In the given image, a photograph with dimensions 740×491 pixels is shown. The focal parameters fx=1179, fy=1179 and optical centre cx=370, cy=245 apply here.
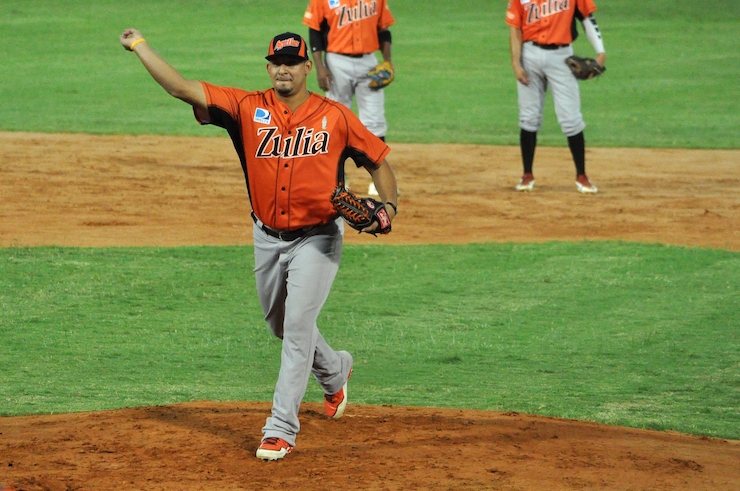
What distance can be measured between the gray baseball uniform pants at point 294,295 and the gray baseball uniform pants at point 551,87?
6477 millimetres

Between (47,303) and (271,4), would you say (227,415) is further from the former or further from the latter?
(271,4)

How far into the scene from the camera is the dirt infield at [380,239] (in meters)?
4.73

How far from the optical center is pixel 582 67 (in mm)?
11125

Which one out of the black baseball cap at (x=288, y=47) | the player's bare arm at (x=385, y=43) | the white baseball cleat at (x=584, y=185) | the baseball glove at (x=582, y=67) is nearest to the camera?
the black baseball cap at (x=288, y=47)

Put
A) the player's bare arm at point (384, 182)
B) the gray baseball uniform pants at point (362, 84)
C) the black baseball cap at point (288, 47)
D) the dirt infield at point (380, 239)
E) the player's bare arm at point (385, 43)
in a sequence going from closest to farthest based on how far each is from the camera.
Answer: the dirt infield at point (380, 239)
the black baseball cap at point (288, 47)
the player's bare arm at point (384, 182)
the gray baseball uniform pants at point (362, 84)
the player's bare arm at point (385, 43)

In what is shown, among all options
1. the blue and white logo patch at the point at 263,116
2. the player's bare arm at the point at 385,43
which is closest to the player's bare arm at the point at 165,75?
the blue and white logo patch at the point at 263,116

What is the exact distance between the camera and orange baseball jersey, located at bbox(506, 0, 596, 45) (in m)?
11.2

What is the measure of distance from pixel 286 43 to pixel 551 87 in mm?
6819

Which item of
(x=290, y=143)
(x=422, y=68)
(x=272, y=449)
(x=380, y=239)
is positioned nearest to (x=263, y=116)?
(x=290, y=143)

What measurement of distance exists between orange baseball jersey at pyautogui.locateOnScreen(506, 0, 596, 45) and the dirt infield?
155 centimetres

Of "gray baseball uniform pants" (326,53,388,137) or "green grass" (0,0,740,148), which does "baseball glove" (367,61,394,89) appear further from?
"green grass" (0,0,740,148)

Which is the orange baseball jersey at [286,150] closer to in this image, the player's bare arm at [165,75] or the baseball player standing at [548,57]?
the player's bare arm at [165,75]

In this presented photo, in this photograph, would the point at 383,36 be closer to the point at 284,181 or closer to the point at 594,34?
the point at 594,34

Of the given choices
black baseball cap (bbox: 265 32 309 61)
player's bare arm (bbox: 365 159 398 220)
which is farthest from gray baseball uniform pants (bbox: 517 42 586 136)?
black baseball cap (bbox: 265 32 309 61)
